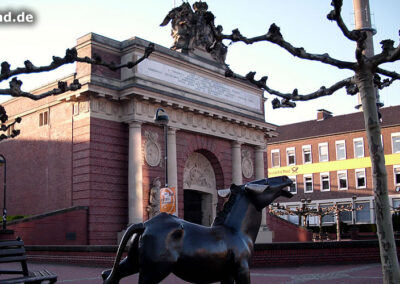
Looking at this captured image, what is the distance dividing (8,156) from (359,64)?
27482mm

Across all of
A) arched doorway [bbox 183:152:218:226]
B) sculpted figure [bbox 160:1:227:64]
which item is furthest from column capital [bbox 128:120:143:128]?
sculpted figure [bbox 160:1:227:64]

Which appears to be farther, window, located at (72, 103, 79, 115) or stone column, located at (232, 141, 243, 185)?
stone column, located at (232, 141, 243, 185)

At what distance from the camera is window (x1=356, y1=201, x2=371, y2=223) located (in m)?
53.6

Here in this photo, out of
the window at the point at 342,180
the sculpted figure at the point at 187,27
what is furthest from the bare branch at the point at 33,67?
the window at the point at 342,180

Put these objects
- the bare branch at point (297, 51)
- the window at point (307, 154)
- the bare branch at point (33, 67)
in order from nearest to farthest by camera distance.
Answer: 1. the bare branch at point (33, 67)
2. the bare branch at point (297, 51)
3. the window at point (307, 154)

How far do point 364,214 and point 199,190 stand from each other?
29.8 meters

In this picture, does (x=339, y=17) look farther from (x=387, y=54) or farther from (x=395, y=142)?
(x=395, y=142)

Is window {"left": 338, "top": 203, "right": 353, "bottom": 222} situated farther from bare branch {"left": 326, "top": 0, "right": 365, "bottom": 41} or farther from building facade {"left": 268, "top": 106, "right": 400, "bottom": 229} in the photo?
bare branch {"left": 326, "top": 0, "right": 365, "bottom": 41}

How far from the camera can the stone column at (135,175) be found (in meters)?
25.5

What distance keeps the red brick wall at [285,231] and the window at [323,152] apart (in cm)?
2069

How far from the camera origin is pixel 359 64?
9609 mm

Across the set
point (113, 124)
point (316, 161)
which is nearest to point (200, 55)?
point (113, 124)

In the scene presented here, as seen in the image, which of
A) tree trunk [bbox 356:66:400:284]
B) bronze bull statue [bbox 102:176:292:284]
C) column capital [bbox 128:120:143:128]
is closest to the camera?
bronze bull statue [bbox 102:176:292:284]

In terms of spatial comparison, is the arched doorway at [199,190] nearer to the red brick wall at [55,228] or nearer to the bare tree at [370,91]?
the red brick wall at [55,228]
